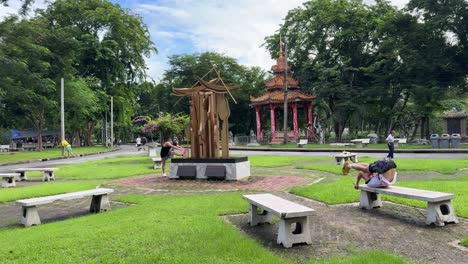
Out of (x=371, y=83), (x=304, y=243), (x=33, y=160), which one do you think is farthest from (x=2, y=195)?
(x=371, y=83)

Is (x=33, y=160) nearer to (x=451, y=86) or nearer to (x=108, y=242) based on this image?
(x=108, y=242)

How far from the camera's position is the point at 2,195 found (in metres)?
11.1

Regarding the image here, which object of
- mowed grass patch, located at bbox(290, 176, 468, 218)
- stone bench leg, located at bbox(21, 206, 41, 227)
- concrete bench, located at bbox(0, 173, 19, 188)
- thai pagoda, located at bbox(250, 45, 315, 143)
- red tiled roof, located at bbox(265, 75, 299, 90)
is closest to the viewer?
stone bench leg, located at bbox(21, 206, 41, 227)

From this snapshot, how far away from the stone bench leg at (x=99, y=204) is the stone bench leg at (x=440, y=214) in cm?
628

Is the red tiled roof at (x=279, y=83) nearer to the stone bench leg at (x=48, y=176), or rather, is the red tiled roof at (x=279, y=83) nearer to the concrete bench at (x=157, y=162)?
the concrete bench at (x=157, y=162)

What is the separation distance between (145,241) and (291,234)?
2.04 metres

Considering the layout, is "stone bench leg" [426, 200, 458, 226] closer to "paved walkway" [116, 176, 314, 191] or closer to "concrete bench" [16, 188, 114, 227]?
"paved walkway" [116, 176, 314, 191]

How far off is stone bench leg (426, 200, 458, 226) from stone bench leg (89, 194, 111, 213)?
6.28m

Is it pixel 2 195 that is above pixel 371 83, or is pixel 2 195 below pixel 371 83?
below

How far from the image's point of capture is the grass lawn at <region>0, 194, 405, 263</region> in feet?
16.1

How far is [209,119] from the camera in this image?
1425 centimetres

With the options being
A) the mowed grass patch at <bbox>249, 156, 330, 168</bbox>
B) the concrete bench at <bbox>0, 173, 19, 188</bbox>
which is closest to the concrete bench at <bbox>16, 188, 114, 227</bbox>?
the concrete bench at <bbox>0, 173, 19, 188</bbox>

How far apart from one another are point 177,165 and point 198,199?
490 centimetres

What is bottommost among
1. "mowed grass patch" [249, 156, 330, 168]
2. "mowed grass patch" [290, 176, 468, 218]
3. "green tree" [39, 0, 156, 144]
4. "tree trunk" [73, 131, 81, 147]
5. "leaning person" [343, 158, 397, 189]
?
"mowed grass patch" [290, 176, 468, 218]
